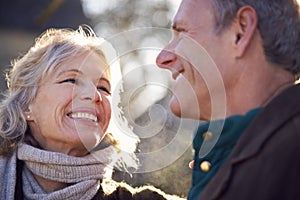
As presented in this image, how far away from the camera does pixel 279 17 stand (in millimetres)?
2260

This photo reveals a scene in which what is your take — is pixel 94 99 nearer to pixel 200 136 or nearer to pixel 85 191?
pixel 85 191

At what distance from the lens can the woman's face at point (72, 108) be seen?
3.12m

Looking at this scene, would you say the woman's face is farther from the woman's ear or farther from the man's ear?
the man's ear

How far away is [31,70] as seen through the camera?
3.31 meters

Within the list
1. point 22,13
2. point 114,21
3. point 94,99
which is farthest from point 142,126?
point 22,13

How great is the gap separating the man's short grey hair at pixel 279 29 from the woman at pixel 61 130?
3.27 ft

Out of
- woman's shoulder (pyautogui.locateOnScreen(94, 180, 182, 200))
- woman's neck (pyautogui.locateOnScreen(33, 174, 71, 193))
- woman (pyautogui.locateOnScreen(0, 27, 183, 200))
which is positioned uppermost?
woman (pyautogui.locateOnScreen(0, 27, 183, 200))

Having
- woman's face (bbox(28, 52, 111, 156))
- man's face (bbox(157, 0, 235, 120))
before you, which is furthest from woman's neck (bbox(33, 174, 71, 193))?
man's face (bbox(157, 0, 235, 120))

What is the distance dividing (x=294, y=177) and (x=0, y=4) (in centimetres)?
853

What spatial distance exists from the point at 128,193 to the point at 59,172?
Result: 0.29 metres

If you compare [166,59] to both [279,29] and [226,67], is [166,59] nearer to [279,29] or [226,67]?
[226,67]

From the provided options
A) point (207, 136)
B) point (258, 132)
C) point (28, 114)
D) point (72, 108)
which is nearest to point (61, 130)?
point (72, 108)

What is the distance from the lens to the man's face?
2293mm

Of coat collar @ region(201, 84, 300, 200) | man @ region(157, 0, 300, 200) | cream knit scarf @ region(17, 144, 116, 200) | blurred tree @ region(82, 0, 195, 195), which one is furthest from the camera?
cream knit scarf @ region(17, 144, 116, 200)
